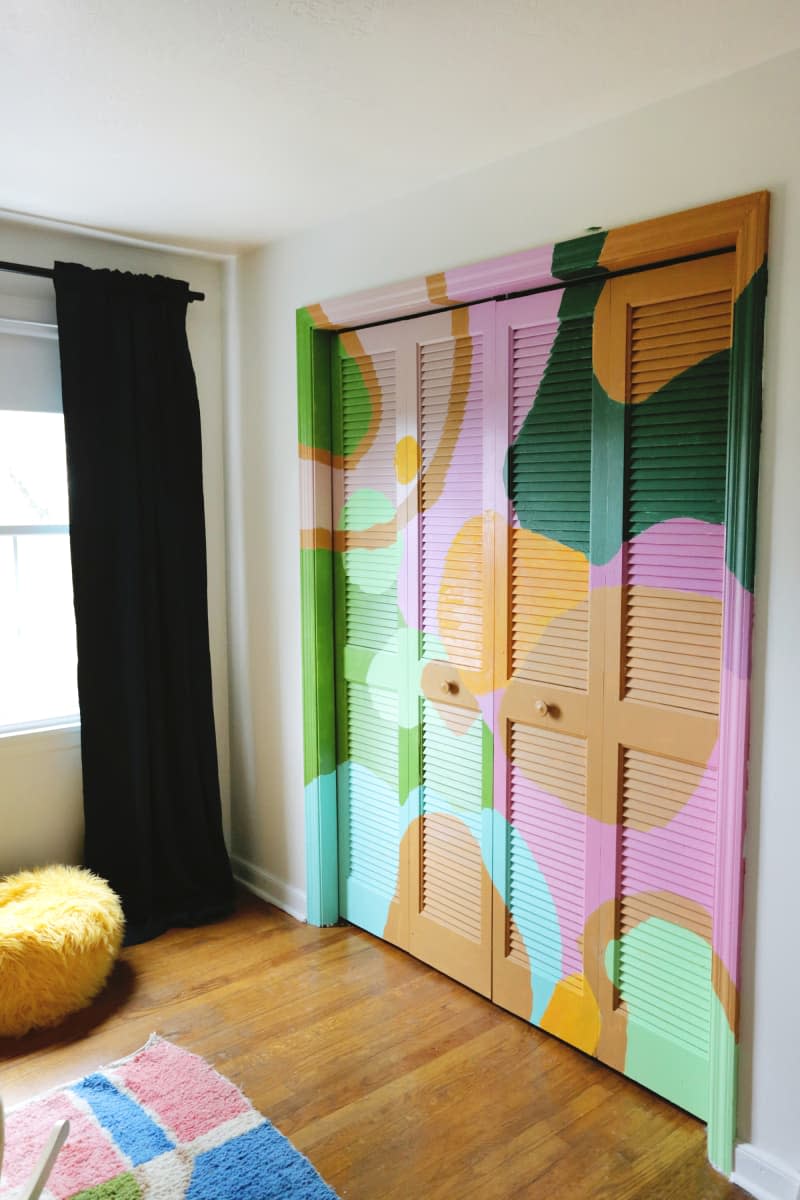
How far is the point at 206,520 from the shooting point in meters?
3.44

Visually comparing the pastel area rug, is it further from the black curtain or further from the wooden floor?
the black curtain

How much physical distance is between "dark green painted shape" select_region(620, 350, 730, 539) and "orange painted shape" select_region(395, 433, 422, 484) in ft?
2.44

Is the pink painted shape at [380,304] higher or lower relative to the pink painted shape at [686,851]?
higher

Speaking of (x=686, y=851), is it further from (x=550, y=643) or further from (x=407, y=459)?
(x=407, y=459)

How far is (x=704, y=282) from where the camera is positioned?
6.54 ft

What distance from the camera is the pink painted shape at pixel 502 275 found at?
2.24 m

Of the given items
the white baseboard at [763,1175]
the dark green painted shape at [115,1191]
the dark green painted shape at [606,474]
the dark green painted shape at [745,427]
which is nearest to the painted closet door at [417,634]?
the dark green painted shape at [606,474]

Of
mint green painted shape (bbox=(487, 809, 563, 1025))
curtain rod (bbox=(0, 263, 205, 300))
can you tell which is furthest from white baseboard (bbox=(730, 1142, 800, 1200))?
curtain rod (bbox=(0, 263, 205, 300))

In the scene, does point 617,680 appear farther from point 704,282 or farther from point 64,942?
point 64,942

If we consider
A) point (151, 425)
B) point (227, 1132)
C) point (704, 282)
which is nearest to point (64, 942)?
point (227, 1132)

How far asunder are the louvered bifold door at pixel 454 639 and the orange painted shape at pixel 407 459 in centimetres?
2

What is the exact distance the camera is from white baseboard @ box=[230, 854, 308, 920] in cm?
326

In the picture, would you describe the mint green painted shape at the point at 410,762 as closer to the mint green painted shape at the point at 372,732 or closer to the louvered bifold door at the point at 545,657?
the mint green painted shape at the point at 372,732

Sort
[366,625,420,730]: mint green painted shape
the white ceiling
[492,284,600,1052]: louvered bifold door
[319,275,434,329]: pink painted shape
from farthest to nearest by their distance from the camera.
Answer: [366,625,420,730]: mint green painted shape < [319,275,434,329]: pink painted shape < [492,284,600,1052]: louvered bifold door < the white ceiling
